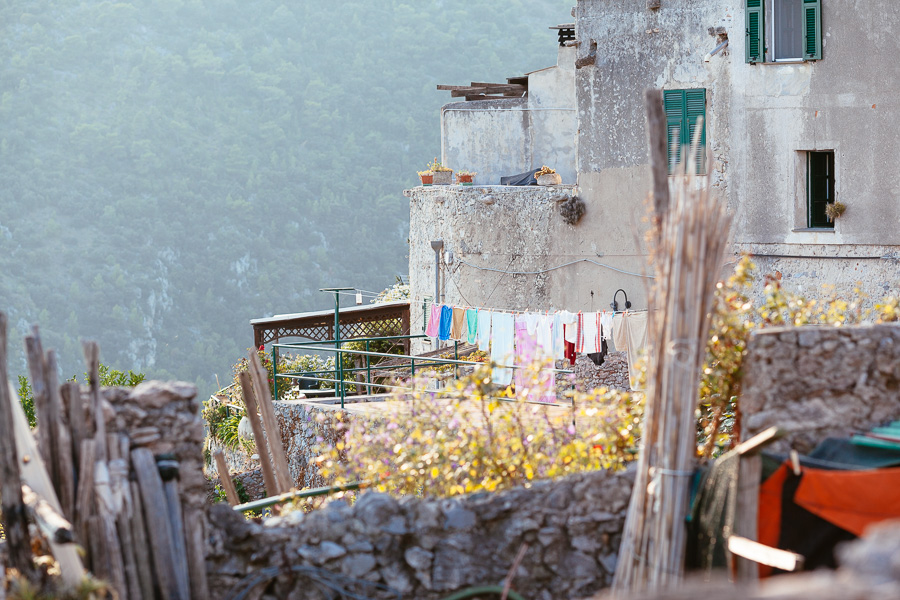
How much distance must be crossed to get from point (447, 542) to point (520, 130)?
18.3 m

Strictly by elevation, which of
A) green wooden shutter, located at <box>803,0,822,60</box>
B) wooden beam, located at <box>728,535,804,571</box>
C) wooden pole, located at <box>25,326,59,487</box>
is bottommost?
wooden beam, located at <box>728,535,804,571</box>

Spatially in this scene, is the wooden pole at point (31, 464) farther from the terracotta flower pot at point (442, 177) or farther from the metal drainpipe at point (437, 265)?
the terracotta flower pot at point (442, 177)

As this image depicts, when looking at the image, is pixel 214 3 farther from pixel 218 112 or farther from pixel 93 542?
pixel 93 542

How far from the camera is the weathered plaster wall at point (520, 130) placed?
22906mm

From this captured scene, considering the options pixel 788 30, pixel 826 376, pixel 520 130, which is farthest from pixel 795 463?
pixel 520 130

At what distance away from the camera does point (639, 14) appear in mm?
16266

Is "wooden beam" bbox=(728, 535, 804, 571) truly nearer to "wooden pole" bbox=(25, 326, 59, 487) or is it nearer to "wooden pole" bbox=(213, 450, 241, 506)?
"wooden pole" bbox=(25, 326, 59, 487)

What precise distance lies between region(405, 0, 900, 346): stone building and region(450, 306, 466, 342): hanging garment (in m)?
3.26

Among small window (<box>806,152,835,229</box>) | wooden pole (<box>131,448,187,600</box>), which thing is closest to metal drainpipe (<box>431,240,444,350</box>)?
small window (<box>806,152,835,229</box>)

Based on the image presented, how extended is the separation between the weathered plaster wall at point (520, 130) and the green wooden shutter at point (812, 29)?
864 centimetres

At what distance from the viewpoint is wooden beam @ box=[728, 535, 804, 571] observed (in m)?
4.71

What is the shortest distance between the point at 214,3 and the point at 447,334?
6629 centimetres

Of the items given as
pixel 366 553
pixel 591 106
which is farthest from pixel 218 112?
pixel 366 553

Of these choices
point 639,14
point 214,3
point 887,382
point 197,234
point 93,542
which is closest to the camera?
point 93,542
